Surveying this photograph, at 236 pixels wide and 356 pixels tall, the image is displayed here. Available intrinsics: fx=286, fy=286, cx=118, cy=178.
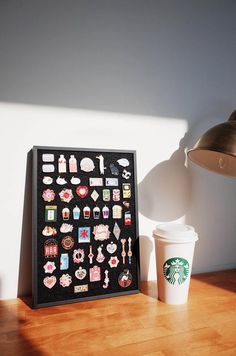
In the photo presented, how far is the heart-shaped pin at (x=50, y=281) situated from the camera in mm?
1195

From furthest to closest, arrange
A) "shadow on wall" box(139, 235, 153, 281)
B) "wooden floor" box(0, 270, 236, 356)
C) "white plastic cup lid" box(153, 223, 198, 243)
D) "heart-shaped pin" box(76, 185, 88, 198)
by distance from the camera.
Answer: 1. "shadow on wall" box(139, 235, 153, 281)
2. "heart-shaped pin" box(76, 185, 88, 198)
3. "white plastic cup lid" box(153, 223, 198, 243)
4. "wooden floor" box(0, 270, 236, 356)

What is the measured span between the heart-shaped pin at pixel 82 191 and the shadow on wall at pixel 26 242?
211 millimetres

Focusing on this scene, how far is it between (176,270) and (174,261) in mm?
40

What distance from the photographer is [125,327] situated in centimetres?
102

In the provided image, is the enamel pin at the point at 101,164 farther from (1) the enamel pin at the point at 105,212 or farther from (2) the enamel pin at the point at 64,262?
(2) the enamel pin at the point at 64,262

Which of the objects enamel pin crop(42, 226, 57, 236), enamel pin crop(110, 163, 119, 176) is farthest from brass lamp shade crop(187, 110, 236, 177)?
enamel pin crop(42, 226, 57, 236)

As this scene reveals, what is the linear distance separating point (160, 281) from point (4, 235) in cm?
71

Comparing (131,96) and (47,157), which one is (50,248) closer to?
(47,157)

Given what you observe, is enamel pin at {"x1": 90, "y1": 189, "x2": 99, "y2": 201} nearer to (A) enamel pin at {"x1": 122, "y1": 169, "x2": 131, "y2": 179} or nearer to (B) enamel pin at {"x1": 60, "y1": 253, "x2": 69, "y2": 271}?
(A) enamel pin at {"x1": 122, "y1": 169, "x2": 131, "y2": 179}

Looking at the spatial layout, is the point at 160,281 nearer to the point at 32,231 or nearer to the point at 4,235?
the point at 32,231

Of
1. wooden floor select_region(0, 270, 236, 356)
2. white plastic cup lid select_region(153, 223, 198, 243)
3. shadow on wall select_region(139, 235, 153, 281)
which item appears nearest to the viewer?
wooden floor select_region(0, 270, 236, 356)

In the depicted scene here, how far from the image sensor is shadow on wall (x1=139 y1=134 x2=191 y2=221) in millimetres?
1472

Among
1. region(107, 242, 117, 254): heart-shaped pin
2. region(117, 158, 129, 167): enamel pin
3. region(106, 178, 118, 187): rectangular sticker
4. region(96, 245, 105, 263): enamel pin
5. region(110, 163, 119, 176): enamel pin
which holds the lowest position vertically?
region(96, 245, 105, 263): enamel pin

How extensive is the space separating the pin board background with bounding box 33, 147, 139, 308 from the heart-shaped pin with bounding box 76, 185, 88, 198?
0.04 feet
